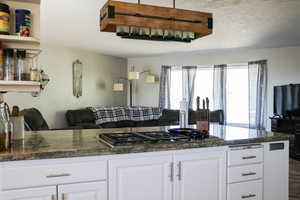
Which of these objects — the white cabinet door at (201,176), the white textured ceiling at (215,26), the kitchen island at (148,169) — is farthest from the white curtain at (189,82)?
the white cabinet door at (201,176)

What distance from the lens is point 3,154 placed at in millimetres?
1629

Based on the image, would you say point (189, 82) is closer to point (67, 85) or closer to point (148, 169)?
point (67, 85)

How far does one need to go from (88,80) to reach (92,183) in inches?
219

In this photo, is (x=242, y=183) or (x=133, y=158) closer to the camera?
(x=133, y=158)

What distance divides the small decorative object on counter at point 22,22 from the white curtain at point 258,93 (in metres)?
5.72

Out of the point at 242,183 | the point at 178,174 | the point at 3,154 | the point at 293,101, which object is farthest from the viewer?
the point at 293,101

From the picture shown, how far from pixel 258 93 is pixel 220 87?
37.2 inches

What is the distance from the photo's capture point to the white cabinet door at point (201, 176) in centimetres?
208

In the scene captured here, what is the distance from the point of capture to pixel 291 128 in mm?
5559

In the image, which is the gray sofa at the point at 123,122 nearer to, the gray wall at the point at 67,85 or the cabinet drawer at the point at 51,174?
the gray wall at the point at 67,85

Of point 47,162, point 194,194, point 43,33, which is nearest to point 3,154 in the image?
point 47,162

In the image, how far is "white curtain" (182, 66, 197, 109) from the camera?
295 inches

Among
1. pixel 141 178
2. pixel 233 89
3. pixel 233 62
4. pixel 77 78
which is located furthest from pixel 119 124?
pixel 141 178

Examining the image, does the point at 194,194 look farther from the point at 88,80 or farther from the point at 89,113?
the point at 88,80
